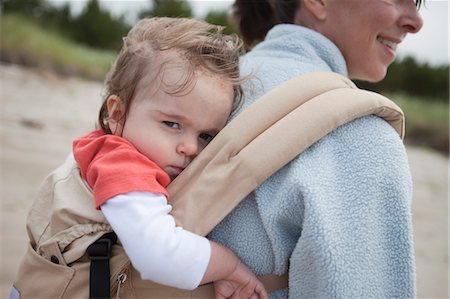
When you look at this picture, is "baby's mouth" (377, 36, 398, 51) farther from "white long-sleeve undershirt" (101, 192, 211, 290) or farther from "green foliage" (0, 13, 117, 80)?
"green foliage" (0, 13, 117, 80)

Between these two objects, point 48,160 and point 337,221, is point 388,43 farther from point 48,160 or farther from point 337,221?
point 48,160

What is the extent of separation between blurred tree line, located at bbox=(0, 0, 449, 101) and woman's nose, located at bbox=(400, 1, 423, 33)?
962 cm

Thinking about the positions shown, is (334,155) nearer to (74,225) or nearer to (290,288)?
(290,288)

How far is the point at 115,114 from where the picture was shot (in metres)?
1.56

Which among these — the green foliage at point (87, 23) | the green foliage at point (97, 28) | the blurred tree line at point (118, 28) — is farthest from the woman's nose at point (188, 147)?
the green foliage at point (97, 28)

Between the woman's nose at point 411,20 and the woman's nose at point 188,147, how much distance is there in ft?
2.71

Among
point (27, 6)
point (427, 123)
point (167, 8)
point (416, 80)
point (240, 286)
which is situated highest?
point (240, 286)

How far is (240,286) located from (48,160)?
4505mm

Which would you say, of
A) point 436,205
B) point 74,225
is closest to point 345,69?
point 74,225

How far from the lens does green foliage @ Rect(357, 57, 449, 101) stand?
12.2 m

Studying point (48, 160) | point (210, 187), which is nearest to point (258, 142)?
point (210, 187)

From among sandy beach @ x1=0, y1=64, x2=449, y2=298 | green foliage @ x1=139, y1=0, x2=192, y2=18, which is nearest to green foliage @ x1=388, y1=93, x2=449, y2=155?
sandy beach @ x1=0, y1=64, x2=449, y2=298

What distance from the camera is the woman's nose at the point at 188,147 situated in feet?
4.68

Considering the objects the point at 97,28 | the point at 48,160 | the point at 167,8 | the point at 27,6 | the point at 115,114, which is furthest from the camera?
the point at 97,28
